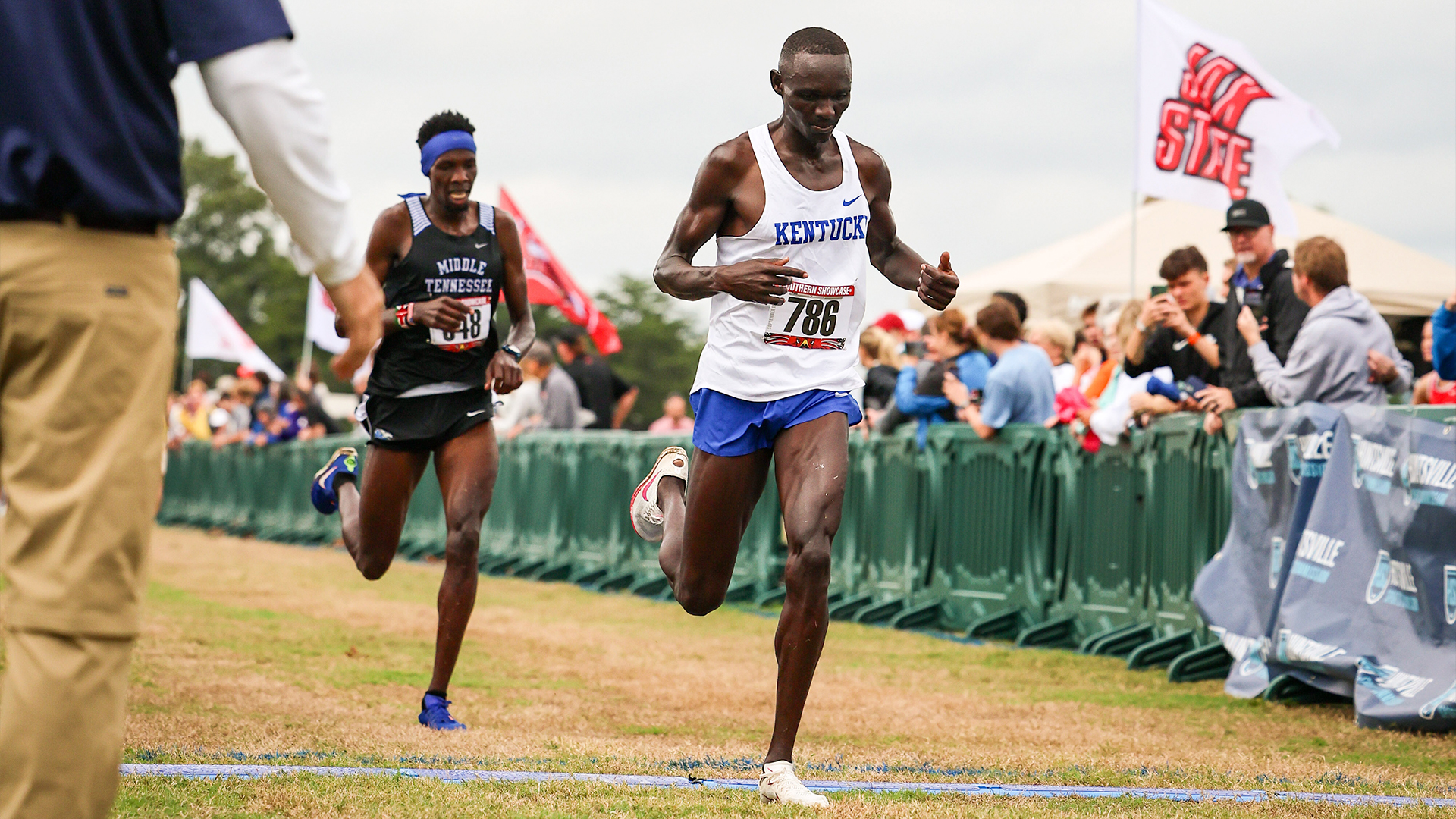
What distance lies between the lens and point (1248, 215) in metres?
9.57

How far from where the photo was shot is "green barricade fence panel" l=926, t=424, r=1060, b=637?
1122cm

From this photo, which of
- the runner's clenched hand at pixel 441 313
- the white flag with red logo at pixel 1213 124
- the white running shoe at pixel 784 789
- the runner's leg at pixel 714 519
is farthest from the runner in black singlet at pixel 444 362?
the white flag with red logo at pixel 1213 124

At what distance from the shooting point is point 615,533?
16.6 m

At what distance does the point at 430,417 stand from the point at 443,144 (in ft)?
3.94

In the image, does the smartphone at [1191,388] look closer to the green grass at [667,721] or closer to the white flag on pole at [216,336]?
the green grass at [667,721]

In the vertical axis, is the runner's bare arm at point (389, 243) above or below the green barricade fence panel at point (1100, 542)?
above

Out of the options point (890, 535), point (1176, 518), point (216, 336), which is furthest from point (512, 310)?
point (216, 336)

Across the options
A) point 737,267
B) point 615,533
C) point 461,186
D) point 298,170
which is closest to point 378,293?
point 298,170

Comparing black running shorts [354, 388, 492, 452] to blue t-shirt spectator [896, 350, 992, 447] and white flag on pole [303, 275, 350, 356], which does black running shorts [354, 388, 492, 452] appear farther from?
white flag on pole [303, 275, 350, 356]

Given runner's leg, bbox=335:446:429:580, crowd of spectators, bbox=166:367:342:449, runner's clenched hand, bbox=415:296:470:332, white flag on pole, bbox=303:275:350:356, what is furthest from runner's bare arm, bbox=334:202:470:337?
white flag on pole, bbox=303:275:350:356

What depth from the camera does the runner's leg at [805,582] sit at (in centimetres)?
527

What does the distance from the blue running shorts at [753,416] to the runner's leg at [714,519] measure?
0.15 ft

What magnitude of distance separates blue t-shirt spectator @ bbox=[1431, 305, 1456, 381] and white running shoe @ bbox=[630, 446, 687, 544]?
12.8 ft

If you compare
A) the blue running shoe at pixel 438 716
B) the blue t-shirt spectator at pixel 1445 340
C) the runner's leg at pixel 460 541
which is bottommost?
the blue running shoe at pixel 438 716
